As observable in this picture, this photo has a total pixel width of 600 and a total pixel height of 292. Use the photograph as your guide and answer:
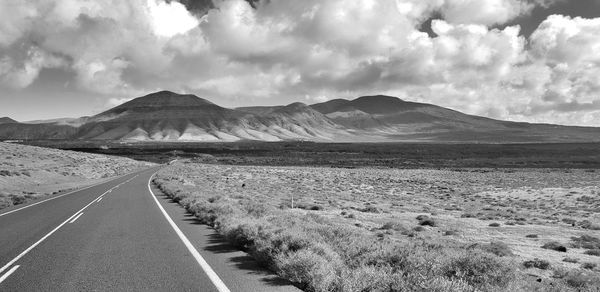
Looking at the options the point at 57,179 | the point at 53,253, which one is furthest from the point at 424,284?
the point at 57,179

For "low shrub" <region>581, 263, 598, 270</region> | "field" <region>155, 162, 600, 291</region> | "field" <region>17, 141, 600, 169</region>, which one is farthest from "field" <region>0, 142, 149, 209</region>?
"field" <region>17, 141, 600, 169</region>

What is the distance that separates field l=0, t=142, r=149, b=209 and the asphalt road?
1477cm

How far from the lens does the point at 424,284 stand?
6.42m

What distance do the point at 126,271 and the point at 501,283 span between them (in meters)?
7.36

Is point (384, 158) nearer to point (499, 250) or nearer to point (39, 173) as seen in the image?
point (39, 173)

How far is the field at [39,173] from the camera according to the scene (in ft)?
119

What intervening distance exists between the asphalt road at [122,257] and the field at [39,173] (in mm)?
14768

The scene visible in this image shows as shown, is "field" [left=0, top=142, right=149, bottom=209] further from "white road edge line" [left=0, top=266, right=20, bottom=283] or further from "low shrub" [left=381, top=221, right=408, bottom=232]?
"low shrub" [left=381, top=221, right=408, bottom=232]

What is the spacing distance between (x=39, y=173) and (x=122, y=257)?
5043 centimetres

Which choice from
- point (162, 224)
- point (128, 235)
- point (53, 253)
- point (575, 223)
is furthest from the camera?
point (575, 223)

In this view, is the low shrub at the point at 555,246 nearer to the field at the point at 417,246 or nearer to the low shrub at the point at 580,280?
the field at the point at 417,246

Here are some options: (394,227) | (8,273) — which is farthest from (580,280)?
(8,273)

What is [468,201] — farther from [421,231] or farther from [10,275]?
[10,275]

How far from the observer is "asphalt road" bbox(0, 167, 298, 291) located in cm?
760
